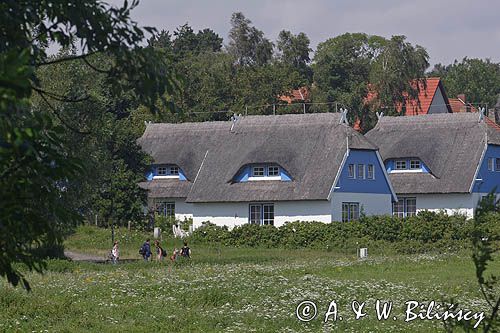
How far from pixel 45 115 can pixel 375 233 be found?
43.5 m

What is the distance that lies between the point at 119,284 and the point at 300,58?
2719 inches

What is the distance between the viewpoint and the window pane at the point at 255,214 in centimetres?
5819

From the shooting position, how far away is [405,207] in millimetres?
64250

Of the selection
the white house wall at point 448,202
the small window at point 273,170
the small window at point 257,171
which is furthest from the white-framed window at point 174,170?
the white house wall at point 448,202

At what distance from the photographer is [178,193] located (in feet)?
203

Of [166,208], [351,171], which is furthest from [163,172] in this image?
[351,171]

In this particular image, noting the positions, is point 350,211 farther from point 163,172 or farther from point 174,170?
point 163,172

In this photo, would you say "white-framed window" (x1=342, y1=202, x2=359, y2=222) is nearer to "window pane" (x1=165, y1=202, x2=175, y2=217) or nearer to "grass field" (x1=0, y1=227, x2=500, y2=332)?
"window pane" (x1=165, y1=202, x2=175, y2=217)

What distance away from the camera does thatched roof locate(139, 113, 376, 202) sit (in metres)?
57.4

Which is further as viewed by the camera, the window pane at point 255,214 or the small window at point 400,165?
the small window at point 400,165

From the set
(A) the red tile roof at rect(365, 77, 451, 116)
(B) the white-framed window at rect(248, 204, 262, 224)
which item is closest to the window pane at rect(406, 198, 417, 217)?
(B) the white-framed window at rect(248, 204, 262, 224)

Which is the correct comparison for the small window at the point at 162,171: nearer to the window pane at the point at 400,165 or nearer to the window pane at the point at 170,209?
the window pane at the point at 170,209

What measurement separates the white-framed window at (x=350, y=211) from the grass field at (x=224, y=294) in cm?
1871

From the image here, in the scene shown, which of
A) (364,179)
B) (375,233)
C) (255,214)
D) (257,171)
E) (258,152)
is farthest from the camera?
(258,152)
